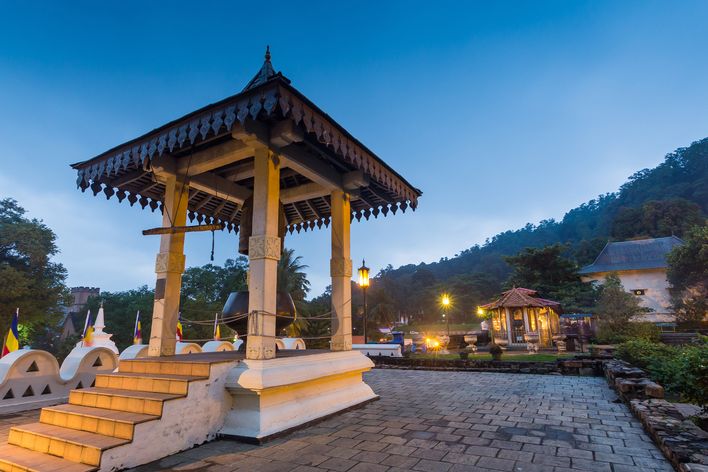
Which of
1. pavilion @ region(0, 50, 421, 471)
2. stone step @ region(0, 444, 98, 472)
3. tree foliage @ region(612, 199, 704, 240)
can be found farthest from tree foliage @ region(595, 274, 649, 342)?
tree foliage @ region(612, 199, 704, 240)

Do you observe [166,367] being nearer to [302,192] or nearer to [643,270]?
[302,192]

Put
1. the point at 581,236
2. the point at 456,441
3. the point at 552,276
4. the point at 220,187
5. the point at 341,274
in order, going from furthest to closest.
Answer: the point at 581,236 → the point at 552,276 → the point at 220,187 → the point at 341,274 → the point at 456,441

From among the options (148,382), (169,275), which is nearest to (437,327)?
(169,275)

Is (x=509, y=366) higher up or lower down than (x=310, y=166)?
lower down

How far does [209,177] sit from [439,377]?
7187 mm

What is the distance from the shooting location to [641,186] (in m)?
65.1

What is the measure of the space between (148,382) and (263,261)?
1.84 m

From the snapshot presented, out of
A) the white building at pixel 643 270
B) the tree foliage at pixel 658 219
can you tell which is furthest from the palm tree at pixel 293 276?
the tree foliage at pixel 658 219

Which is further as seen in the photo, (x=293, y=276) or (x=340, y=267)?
(x=293, y=276)

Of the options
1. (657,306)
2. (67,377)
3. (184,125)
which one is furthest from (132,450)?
(657,306)

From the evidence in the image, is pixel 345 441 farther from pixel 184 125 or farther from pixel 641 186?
pixel 641 186

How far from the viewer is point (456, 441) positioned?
12.1 ft

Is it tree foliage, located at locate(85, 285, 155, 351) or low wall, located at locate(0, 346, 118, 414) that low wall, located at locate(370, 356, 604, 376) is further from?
tree foliage, located at locate(85, 285, 155, 351)

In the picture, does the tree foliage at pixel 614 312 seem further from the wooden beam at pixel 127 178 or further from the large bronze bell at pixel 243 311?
the wooden beam at pixel 127 178
